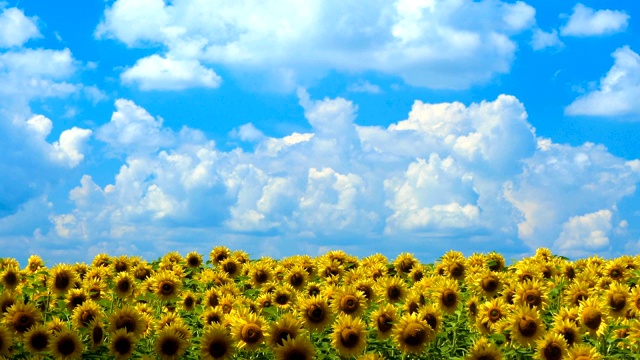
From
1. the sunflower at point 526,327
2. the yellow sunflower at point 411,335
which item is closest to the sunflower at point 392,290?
the yellow sunflower at point 411,335

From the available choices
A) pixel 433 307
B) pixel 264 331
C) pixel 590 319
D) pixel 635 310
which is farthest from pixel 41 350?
pixel 635 310

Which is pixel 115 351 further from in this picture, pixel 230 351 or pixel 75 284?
pixel 75 284

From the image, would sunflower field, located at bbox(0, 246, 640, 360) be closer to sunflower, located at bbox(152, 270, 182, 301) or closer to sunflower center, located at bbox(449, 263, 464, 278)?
sunflower, located at bbox(152, 270, 182, 301)

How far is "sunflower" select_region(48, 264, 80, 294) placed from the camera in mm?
14195

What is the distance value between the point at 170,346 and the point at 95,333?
1.31 m

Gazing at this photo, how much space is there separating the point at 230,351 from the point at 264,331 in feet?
2.02

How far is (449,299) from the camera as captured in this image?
1227cm

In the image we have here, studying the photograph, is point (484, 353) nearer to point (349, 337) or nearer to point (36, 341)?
point (349, 337)

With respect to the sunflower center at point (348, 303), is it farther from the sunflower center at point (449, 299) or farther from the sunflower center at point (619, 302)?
the sunflower center at point (619, 302)

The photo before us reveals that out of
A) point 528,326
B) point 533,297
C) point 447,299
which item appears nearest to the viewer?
point 528,326

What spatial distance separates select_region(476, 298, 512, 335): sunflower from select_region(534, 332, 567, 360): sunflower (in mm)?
1422

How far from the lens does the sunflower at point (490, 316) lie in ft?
37.5

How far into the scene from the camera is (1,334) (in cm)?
1095

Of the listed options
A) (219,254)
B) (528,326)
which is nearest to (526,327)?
(528,326)
